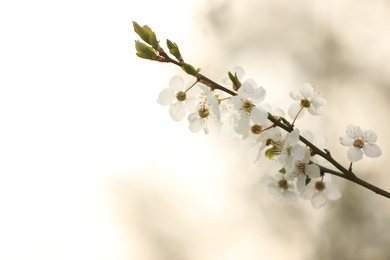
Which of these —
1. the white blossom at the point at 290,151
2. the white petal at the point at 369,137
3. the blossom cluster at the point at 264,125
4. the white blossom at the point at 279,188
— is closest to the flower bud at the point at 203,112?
the blossom cluster at the point at 264,125

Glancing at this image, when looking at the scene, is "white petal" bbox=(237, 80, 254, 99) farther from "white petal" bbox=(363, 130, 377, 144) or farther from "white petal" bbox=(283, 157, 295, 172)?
"white petal" bbox=(363, 130, 377, 144)

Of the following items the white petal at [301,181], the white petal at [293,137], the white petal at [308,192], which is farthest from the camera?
the white petal at [308,192]

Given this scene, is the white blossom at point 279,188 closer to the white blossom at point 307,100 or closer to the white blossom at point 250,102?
the white blossom at point 307,100

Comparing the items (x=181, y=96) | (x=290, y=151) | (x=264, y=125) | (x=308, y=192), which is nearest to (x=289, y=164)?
(x=290, y=151)

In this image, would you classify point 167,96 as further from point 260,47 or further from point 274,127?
point 260,47

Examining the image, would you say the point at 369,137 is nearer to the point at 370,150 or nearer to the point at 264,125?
the point at 370,150

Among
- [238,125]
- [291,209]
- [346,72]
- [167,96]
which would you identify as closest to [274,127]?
[238,125]

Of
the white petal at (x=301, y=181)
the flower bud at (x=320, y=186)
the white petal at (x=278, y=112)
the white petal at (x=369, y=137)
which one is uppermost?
the white petal at (x=369, y=137)

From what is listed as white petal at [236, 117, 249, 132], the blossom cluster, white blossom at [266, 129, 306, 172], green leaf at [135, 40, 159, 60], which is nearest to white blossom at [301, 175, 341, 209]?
the blossom cluster
